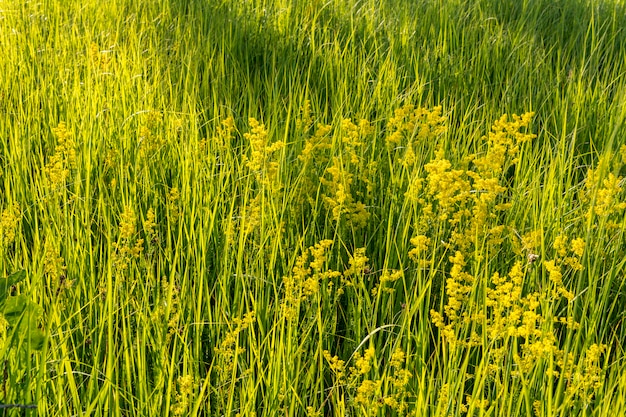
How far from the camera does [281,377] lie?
1428 mm

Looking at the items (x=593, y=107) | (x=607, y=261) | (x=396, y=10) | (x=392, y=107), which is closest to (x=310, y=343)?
(x=607, y=261)

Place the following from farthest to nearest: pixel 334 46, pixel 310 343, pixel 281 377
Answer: pixel 334 46, pixel 310 343, pixel 281 377

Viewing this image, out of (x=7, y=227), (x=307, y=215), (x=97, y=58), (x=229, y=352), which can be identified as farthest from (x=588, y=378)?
(x=97, y=58)

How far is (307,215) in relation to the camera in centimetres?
198

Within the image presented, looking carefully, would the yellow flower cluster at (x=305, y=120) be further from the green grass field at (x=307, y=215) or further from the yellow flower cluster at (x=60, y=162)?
the yellow flower cluster at (x=60, y=162)

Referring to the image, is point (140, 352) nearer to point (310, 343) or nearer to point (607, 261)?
point (310, 343)

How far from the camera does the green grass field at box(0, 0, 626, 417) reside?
1365 millimetres

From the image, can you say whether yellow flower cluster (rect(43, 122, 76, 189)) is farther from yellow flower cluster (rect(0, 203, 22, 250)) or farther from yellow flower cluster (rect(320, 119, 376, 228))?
yellow flower cluster (rect(320, 119, 376, 228))

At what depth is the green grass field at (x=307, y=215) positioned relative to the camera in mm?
1365

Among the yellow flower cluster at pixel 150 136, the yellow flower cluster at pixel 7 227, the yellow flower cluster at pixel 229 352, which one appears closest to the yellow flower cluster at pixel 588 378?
the yellow flower cluster at pixel 229 352

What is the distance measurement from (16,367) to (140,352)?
0.76ft

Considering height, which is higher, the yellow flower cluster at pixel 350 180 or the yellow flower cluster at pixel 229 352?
the yellow flower cluster at pixel 350 180

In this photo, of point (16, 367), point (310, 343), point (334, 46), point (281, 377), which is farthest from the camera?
point (334, 46)

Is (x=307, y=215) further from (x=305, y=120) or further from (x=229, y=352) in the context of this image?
(x=229, y=352)
